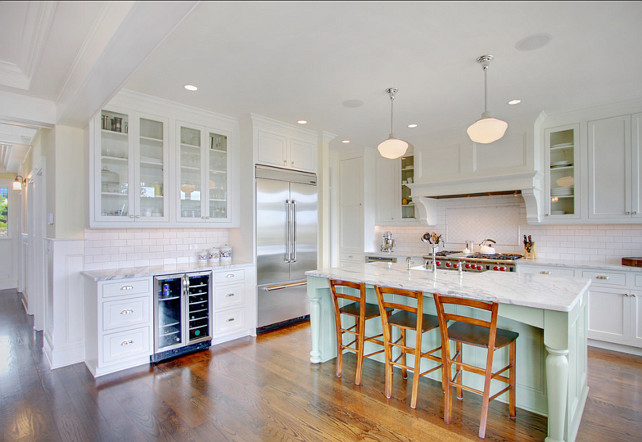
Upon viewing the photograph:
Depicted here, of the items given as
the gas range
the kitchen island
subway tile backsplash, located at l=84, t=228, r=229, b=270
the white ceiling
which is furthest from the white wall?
the gas range

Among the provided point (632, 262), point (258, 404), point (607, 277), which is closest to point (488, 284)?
point (258, 404)

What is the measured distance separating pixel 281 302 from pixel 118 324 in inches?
73.9

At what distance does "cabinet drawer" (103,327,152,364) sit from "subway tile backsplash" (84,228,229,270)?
843mm

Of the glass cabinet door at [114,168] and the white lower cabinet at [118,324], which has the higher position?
the glass cabinet door at [114,168]

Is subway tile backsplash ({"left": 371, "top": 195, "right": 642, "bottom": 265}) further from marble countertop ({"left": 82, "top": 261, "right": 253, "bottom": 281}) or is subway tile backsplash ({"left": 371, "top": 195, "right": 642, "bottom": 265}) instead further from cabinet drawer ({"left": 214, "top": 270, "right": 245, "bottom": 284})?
marble countertop ({"left": 82, "top": 261, "right": 253, "bottom": 281})

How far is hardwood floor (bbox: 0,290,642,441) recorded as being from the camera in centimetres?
221

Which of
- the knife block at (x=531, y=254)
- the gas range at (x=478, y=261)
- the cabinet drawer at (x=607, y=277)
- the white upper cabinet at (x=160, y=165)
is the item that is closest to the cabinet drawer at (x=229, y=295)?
the white upper cabinet at (x=160, y=165)

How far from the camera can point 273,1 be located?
2014 mm

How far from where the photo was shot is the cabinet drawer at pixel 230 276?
3816mm

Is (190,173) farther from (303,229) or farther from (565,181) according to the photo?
(565,181)

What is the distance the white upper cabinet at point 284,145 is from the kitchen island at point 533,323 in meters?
1.86

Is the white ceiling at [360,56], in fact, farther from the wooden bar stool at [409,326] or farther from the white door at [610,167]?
the wooden bar stool at [409,326]

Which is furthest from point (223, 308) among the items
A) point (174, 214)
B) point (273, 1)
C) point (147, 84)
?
point (273, 1)

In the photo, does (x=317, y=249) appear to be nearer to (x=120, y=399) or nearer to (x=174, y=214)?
(x=174, y=214)
